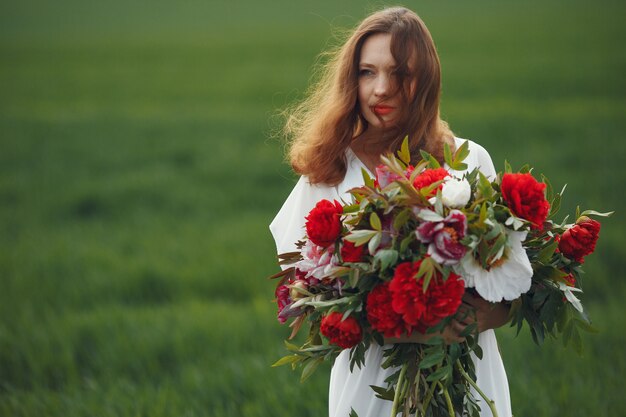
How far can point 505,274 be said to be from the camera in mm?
1809

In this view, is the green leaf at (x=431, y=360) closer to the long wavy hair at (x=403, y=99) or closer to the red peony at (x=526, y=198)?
the red peony at (x=526, y=198)

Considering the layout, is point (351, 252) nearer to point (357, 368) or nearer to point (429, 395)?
point (429, 395)

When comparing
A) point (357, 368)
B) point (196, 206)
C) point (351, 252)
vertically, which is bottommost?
point (196, 206)

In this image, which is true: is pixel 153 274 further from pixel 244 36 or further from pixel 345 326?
pixel 244 36

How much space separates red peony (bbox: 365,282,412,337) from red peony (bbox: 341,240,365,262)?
84 mm

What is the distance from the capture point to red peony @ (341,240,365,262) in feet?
5.98

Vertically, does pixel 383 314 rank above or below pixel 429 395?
above

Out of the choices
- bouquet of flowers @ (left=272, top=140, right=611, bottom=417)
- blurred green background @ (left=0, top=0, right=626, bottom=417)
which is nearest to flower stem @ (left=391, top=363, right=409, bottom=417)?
bouquet of flowers @ (left=272, top=140, right=611, bottom=417)

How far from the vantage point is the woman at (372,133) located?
2258 millimetres

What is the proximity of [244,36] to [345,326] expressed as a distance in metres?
21.1

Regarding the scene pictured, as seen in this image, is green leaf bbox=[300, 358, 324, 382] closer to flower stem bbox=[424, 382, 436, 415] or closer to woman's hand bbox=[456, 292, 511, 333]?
flower stem bbox=[424, 382, 436, 415]

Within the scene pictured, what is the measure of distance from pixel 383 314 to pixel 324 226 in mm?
253

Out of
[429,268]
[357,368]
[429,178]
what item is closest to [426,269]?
[429,268]

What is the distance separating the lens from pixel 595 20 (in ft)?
65.5
